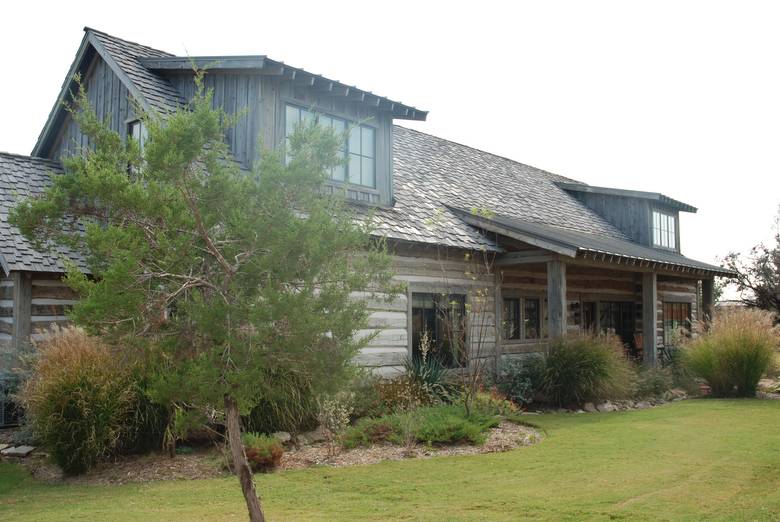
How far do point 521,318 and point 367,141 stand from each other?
549cm

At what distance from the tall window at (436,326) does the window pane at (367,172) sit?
90.0 inches

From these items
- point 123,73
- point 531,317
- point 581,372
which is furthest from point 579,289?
point 123,73

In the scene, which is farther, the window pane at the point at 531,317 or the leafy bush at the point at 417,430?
the window pane at the point at 531,317

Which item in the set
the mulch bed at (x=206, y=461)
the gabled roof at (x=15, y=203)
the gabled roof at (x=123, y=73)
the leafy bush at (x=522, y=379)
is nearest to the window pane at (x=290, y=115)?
the gabled roof at (x=123, y=73)

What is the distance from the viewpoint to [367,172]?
A: 46.2ft

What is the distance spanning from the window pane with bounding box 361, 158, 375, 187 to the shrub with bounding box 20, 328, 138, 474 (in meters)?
6.72

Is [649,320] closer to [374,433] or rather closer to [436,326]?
[436,326]

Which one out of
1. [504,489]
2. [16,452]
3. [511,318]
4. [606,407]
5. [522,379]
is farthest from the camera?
[511,318]

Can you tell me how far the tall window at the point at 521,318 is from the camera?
640 inches

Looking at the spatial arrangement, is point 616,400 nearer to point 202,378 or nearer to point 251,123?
point 251,123

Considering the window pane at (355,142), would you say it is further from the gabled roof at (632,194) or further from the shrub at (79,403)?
the gabled roof at (632,194)

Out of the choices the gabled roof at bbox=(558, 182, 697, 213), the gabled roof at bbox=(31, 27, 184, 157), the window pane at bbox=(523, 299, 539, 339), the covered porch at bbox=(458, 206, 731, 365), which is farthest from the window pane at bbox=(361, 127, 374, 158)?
the gabled roof at bbox=(558, 182, 697, 213)

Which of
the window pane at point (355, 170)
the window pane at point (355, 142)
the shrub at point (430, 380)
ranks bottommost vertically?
the shrub at point (430, 380)

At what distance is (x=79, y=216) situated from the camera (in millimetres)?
4746
